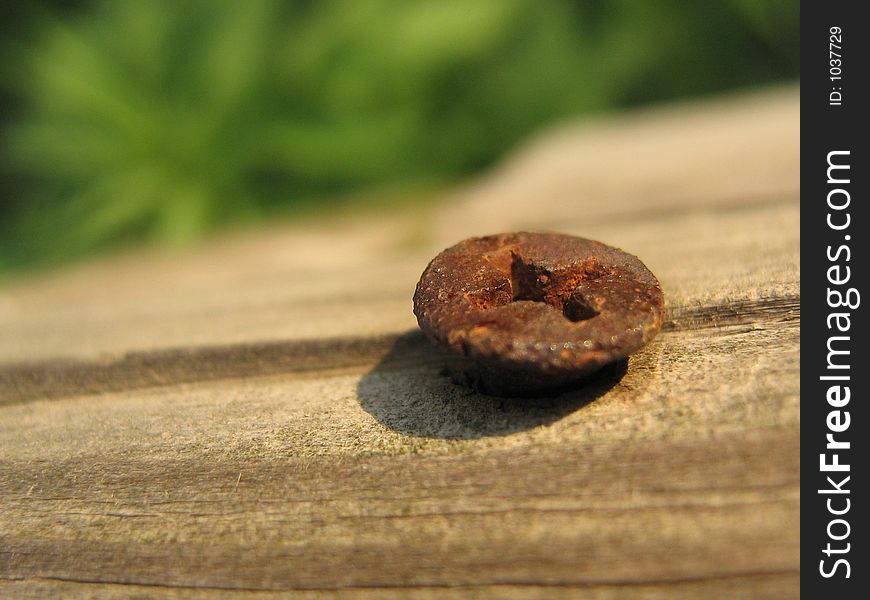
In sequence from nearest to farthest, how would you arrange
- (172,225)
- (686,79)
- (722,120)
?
1. (722,120)
2. (172,225)
3. (686,79)

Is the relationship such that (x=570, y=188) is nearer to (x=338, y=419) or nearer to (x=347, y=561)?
(x=338, y=419)

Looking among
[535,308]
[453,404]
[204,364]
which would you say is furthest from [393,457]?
[204,364]

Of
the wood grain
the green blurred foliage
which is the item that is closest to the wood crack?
the wood grain

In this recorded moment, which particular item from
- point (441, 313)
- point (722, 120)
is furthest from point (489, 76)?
point (441, 313)

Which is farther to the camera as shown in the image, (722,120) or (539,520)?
(722,120)

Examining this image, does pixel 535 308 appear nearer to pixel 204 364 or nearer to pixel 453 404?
pixel 453 404

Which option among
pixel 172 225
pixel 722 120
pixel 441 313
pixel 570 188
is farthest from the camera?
pixel 172 225
